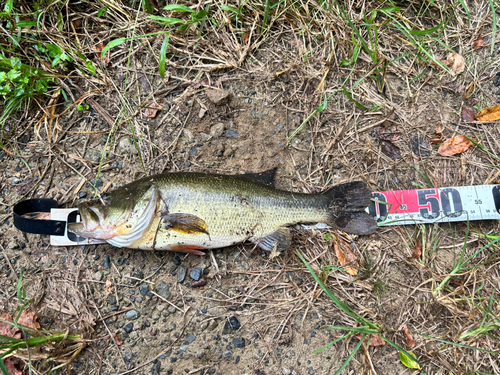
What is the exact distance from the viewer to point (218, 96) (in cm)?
385

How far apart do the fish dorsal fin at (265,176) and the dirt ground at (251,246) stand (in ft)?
0.58

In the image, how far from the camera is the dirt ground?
10.8 feet

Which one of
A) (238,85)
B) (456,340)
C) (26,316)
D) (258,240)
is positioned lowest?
(456,340)

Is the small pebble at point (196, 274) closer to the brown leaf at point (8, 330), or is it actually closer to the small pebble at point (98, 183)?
the small pebble at point (98, 183)

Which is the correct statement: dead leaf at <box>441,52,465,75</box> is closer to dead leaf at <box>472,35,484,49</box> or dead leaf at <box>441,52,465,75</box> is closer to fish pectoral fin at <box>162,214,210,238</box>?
dead leaf at <box>472,35,484,49</box>

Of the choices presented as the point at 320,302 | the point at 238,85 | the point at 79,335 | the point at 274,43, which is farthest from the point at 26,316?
the point at 274,43

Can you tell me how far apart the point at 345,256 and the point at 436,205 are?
1236mm

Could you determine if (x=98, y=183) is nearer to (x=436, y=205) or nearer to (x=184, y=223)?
(x=184, y=223)

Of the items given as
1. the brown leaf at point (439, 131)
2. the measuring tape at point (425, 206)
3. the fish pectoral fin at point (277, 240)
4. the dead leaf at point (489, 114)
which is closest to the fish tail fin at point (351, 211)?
the measuring tape at point (425, 206)

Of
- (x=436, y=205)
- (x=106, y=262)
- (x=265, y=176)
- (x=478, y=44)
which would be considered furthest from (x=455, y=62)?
(x=106, y=262)

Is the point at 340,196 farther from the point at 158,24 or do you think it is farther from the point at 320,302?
the point at 158,24

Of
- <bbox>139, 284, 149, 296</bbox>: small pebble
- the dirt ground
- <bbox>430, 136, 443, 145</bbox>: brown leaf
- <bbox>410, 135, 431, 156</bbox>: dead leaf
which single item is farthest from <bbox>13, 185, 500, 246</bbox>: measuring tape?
<bbox>139, 284, 149, 296</bbox>: small pebble

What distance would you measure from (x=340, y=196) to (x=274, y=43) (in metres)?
2.11

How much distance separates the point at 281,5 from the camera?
3.94m
